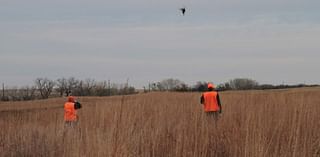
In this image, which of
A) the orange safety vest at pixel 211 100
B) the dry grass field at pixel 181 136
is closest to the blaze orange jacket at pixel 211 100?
the orange safety vest at pixel 211 100

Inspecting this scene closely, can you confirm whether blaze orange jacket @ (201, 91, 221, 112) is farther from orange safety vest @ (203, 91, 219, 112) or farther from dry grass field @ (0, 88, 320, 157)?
dry grass field @ (0, 88, 320, 157)

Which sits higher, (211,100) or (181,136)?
(211,100)

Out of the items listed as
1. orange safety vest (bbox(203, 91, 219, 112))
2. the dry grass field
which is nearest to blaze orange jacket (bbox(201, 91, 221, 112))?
orange safety vest (bbox(203, 91, 219, 112))

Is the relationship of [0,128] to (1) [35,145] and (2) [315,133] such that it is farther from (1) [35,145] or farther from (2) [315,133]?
(2) [315,133]

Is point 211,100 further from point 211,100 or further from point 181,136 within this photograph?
point 181,136

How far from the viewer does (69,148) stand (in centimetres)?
552

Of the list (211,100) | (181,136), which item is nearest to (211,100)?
(211,100)

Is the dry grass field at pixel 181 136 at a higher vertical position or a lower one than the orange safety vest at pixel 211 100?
lower

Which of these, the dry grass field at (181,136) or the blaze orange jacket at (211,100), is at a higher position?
the blaze orange jacket at (211,100)

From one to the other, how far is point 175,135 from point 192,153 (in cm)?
89

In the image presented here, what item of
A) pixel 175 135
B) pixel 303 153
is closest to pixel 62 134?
pixel 175 135

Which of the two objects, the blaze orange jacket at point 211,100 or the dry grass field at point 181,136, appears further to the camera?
the blaze orange jacket at point 211,100

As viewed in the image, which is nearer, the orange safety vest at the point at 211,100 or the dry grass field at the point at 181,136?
the dry grass field at the point at 181,136

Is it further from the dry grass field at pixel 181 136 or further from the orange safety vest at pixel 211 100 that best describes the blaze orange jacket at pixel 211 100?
the dry grass field at pixel 181 136
